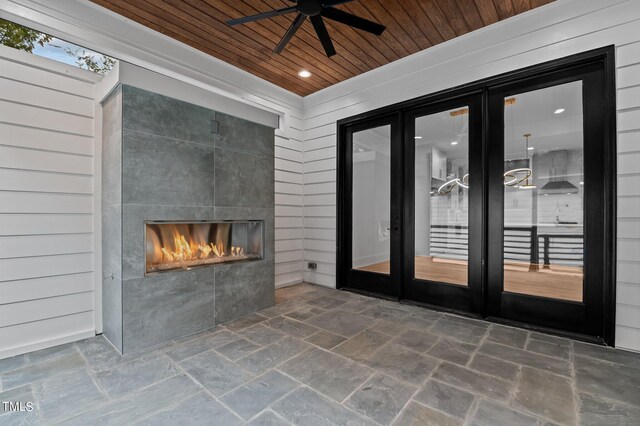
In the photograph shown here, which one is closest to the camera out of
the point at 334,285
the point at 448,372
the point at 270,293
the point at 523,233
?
the point at 448,372

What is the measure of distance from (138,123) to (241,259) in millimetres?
1563

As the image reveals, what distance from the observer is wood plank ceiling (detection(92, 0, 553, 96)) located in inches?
104

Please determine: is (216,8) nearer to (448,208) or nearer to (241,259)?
(241,259)

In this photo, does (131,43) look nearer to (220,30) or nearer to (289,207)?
(220,30)

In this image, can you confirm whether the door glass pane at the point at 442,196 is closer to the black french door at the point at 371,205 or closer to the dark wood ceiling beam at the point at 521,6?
the black french door at the point at 371,205

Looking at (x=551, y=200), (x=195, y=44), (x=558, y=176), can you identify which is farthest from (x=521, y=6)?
(x=195, y=44)

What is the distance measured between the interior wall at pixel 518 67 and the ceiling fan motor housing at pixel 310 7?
169 cm

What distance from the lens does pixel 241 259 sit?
311 cm

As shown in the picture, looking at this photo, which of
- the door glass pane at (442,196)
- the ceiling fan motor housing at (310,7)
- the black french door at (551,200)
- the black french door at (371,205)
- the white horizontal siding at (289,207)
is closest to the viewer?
the ceiling fan motor housing at (310,7)

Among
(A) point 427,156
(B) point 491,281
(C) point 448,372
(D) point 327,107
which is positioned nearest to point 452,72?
(A) point 427,156

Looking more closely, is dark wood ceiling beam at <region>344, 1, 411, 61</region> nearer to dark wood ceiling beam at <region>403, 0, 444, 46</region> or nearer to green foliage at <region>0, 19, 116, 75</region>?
dark wood ceiling beam at <region>403, 0, 444, 46</region>

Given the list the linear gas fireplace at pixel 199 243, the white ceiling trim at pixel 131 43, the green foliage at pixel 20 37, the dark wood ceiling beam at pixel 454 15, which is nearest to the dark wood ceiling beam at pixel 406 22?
the dark wood ceiling beam at pixel 454 15

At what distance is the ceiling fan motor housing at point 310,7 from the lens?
2190 millimetres

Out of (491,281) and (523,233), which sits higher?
(523,233)
